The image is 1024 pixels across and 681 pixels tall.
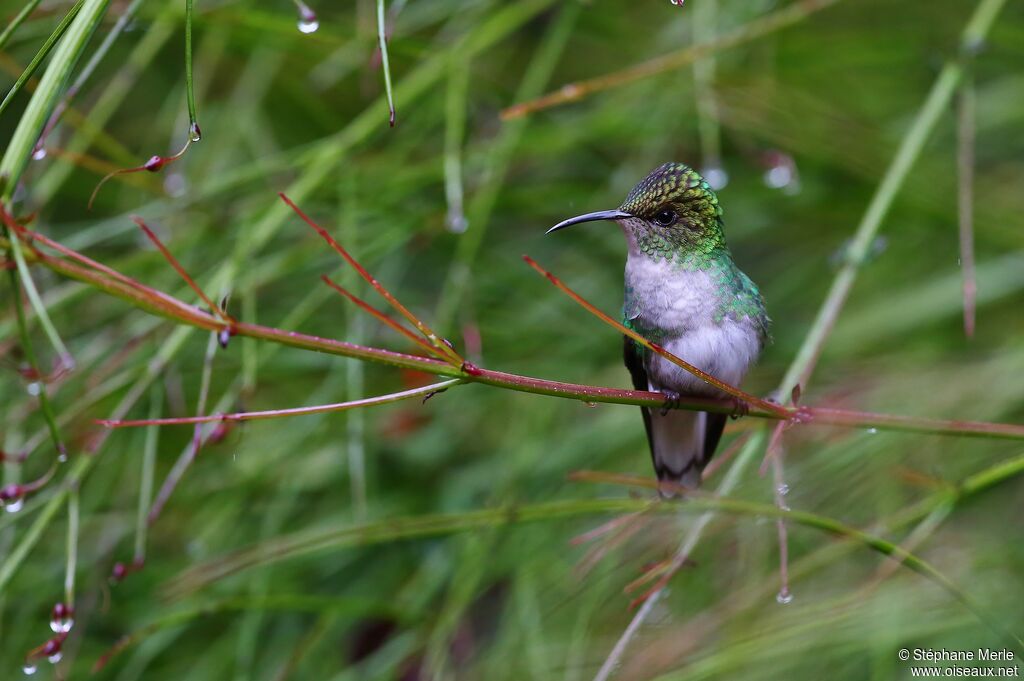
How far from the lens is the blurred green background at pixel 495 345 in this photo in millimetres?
1553

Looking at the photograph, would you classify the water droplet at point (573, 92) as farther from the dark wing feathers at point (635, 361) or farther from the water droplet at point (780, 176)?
the water droplet at point (780, 176)

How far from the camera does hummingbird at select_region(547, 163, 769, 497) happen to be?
1109 millimetres

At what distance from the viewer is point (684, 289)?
1.19 metres

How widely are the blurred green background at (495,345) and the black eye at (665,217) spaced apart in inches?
13.2

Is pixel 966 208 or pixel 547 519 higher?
pixel 966 208

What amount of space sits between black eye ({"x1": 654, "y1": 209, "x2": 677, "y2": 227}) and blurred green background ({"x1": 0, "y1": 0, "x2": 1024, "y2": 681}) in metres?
0.34

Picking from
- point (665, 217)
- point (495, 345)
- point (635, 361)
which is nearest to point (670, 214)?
point (665, 217)

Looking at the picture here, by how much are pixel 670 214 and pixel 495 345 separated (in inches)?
39.3

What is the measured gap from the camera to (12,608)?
1899 millimetres

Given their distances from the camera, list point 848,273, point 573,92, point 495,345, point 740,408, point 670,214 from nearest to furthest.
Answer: point 740,408
point 670,214
point 848,273
point 573,92
point 495,345

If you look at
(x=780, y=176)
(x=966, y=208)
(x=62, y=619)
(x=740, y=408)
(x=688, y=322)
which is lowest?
(x=62, y=619)

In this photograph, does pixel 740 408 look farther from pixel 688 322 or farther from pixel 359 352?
pixel 359 352

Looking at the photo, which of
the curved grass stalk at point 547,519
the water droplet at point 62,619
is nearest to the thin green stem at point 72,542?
the water droplet at point 62,619

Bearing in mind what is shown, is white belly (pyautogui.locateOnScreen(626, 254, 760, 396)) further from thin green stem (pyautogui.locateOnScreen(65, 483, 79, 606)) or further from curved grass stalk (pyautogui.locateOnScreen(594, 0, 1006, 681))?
thin green stem (pyautogui.locateOnScreen(65, 483, 79, 606))
